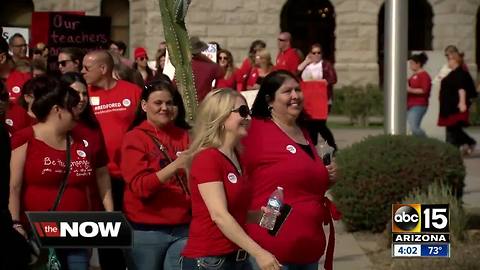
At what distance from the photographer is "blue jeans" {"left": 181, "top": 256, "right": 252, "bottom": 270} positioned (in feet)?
19.0

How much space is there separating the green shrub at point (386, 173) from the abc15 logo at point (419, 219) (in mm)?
4031

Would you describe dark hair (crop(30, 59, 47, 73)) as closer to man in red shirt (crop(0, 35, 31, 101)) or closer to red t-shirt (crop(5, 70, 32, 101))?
man in red shirt (crop(0, 35, 31, 101))

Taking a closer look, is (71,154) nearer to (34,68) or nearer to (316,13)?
(34,68)

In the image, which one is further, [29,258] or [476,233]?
Answer: [476,233]

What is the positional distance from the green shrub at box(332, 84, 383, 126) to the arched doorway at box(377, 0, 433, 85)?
12.1ft

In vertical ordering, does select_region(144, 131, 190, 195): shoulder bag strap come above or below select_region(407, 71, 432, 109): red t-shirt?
below

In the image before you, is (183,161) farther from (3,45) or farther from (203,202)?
(3,45)

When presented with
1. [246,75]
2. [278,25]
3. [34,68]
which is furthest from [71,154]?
[278,25]

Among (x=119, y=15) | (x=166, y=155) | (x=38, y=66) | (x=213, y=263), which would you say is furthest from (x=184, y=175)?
(x=119, y=15)

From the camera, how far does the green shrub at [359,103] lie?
90.6 ft

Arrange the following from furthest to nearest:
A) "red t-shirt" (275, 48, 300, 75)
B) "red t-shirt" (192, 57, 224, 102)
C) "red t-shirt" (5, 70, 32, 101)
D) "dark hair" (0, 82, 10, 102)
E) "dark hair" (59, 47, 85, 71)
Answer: "red t-shirt" (275, 48, 300, 75) < "red t-shirt" (192, 57, 224, 102) < "red t-shirt" (5, 70, 32, 101) < "dark hair" (59, 47, 85, 71) < "dark hair" (0, 82, 10, 102)

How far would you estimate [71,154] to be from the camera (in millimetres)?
6848

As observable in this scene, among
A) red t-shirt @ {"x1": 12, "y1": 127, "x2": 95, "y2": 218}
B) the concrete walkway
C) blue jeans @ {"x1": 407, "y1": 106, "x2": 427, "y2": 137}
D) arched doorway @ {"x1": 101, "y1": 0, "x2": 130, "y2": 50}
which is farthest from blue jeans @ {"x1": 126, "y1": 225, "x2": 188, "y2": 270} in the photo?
arched doorway @ {"x1": 101, "y1": 0, "x2": 130, "y2": 50}

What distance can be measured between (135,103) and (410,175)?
149 inches
